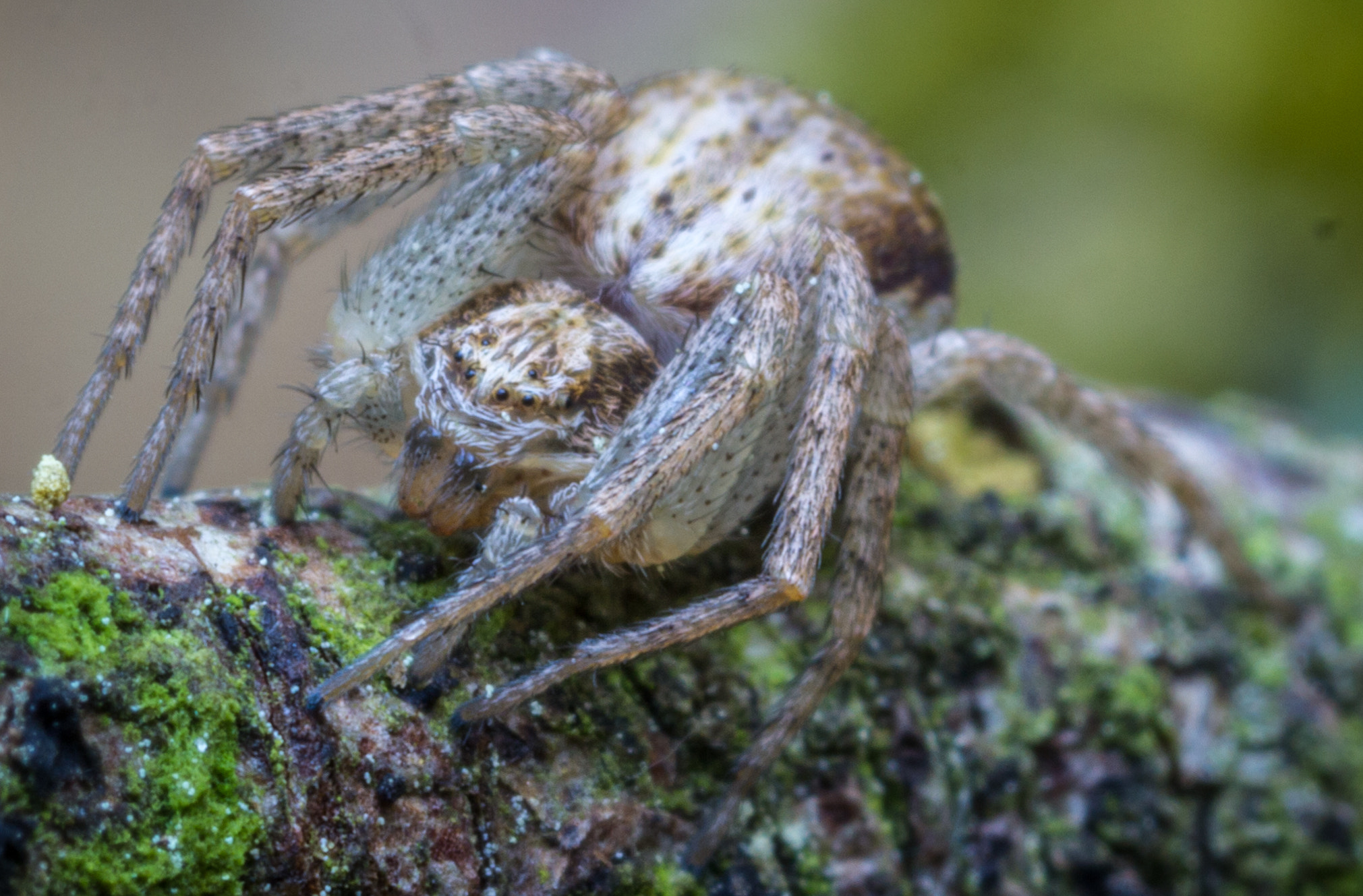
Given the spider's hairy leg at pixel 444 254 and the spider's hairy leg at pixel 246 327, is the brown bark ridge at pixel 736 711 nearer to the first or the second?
the spider's hairy leg at pixel 444 254

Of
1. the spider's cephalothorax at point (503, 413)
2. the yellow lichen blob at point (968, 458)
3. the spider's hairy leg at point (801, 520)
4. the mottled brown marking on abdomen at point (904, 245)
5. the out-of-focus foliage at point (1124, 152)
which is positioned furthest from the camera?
the out-of-focus foliage at point (1124, 152)

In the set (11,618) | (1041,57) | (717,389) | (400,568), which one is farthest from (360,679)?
(1041,57)

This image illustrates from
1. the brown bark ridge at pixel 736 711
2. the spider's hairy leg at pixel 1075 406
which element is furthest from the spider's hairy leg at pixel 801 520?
the spider's hairy leg at pixel 1075 406

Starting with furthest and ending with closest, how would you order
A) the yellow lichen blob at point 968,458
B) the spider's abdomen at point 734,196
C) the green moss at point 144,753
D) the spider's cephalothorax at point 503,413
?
1. the yellow lichen blob at point 968,458
2. the spider's abdomen at point 734,196
3. the spider's cephalothorax at point 503,413
4. the green moss at point 144,753

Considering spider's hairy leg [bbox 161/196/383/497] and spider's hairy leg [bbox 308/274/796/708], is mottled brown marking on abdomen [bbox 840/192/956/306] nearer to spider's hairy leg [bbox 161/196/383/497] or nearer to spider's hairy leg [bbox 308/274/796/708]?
spider's hairy leg [bbox 308/274/796/708]

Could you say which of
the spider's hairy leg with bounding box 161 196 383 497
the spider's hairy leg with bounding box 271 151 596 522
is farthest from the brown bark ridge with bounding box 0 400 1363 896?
the spider's hairy leg with bounding box 161 196 383 497

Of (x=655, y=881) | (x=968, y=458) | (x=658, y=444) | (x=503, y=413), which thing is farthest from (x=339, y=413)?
(x=968, y=458)

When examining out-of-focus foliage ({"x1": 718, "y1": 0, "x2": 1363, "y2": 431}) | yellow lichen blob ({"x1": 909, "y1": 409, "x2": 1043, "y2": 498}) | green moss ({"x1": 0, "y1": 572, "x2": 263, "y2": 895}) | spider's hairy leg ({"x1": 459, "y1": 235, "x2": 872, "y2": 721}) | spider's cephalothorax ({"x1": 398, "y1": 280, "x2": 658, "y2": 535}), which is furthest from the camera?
out-of-focus foliage ({"x1": 718, "y1": 0, "x2": 1363, "y2": 431})
